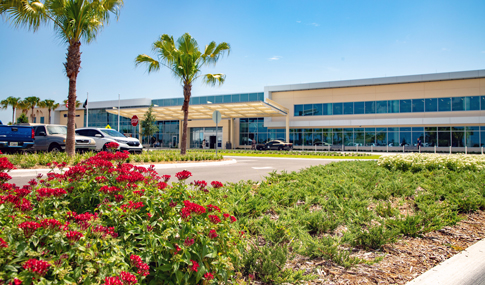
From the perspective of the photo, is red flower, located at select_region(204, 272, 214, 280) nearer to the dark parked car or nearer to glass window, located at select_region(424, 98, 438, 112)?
the dark parked car

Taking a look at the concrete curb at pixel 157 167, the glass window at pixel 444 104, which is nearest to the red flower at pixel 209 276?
the concrete curb at pixel 157 167

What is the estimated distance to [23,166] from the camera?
10484mm

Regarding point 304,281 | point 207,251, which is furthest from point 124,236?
point 304,281

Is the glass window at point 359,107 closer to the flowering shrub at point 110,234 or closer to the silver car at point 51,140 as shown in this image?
the silver car at point 51,140

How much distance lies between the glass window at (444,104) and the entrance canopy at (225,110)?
712 inches

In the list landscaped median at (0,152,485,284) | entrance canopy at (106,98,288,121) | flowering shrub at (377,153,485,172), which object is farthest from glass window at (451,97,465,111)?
landscaped median at (0,152,485,284)

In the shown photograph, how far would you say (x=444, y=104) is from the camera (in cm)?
3553

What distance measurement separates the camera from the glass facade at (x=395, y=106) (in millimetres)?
34688

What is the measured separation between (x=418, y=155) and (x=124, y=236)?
427 inches

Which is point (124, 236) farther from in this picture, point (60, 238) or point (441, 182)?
point (441, 182)

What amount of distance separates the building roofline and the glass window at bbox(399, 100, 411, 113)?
8.15 ft

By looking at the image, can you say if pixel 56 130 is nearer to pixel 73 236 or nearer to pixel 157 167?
pixel 157 167

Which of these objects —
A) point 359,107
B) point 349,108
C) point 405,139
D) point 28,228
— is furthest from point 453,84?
point 28,228

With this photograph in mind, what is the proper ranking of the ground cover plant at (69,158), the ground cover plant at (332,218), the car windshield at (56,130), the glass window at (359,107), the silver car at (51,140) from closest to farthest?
the ground cover plant at (332,218) → the ground cover plant at (69,158) → the silver car at (51,140) → the car windshield at (56,130) → the glass window at (359,107)
